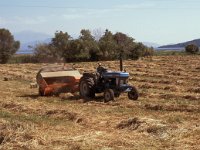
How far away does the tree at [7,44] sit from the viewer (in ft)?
210

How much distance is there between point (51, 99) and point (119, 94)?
2.59m

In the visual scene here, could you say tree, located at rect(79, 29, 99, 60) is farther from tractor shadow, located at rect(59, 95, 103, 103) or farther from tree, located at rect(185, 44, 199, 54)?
tractor shadow, located at rect(59, 95, 103, 103)

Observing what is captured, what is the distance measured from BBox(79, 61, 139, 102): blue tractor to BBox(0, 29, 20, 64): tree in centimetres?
4864

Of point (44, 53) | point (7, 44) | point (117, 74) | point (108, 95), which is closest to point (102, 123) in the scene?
point (108, 95)

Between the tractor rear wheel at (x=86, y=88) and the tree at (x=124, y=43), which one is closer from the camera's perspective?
the tractor rear wheel at (x=86, y=88)

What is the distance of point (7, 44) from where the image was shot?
66250 millimetres

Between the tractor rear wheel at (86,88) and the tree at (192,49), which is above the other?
the tree at (192,49)

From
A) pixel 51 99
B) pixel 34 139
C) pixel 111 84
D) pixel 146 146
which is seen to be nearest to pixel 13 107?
pixel 51 99

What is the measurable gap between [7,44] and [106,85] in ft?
174

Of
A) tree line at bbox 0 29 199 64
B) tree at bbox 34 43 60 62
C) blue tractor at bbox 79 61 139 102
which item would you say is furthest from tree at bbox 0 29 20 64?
blue tractor at bbox 79 61 139 102

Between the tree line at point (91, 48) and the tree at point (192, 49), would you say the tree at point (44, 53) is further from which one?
the tree at point (192, 49)

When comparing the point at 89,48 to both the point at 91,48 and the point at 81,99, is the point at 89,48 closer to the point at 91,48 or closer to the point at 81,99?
the point at 91,48

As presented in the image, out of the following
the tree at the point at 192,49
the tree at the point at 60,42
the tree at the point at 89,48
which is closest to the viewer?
the tree at the point at 89,48

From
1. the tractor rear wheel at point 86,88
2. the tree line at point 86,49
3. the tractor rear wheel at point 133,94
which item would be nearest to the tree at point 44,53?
the tree line at point 86,49
